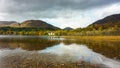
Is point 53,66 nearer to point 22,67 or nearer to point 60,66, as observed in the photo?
point 60,66

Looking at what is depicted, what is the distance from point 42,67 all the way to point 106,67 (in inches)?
307

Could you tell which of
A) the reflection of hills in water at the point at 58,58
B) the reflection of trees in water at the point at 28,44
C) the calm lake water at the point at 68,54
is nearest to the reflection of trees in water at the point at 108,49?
the calm lake water at the point at 68,54

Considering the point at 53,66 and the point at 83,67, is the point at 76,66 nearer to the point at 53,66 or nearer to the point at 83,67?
the point at 83,67

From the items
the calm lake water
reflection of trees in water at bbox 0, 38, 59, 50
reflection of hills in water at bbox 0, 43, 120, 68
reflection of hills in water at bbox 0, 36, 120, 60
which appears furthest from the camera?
reflection of trees in water at bbox 0, 38, 59, 50

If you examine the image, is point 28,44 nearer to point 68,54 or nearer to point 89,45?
point 89,45

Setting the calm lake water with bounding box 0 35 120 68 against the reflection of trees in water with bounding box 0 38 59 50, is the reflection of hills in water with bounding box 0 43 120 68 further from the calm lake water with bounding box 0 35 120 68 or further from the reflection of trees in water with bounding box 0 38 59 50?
the reflection of trees in water with bounding box 0 38 59 50

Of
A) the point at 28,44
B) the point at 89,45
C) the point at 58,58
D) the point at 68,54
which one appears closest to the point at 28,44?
the point at 28,44

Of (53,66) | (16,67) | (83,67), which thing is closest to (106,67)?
(83,67)

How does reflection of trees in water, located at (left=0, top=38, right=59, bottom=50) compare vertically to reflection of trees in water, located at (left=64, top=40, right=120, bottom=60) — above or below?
above

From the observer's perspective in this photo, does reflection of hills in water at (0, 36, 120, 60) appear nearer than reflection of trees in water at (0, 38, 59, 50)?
Yes

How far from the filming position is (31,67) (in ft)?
76.9

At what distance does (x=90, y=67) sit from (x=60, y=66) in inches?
147

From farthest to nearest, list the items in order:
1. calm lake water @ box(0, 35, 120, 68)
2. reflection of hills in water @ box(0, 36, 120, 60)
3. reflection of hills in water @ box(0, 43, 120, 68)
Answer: reflection of hills in water @ box(0, 36, 120, 60), calm lake water @ box(0, 35, 120, 68), reflection of hills in water @ box(0, 43, 120, 68)

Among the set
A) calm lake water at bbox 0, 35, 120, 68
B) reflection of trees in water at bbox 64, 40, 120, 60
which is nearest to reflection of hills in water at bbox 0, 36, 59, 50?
calm lake water at bbox 0, 35, 120, 68
